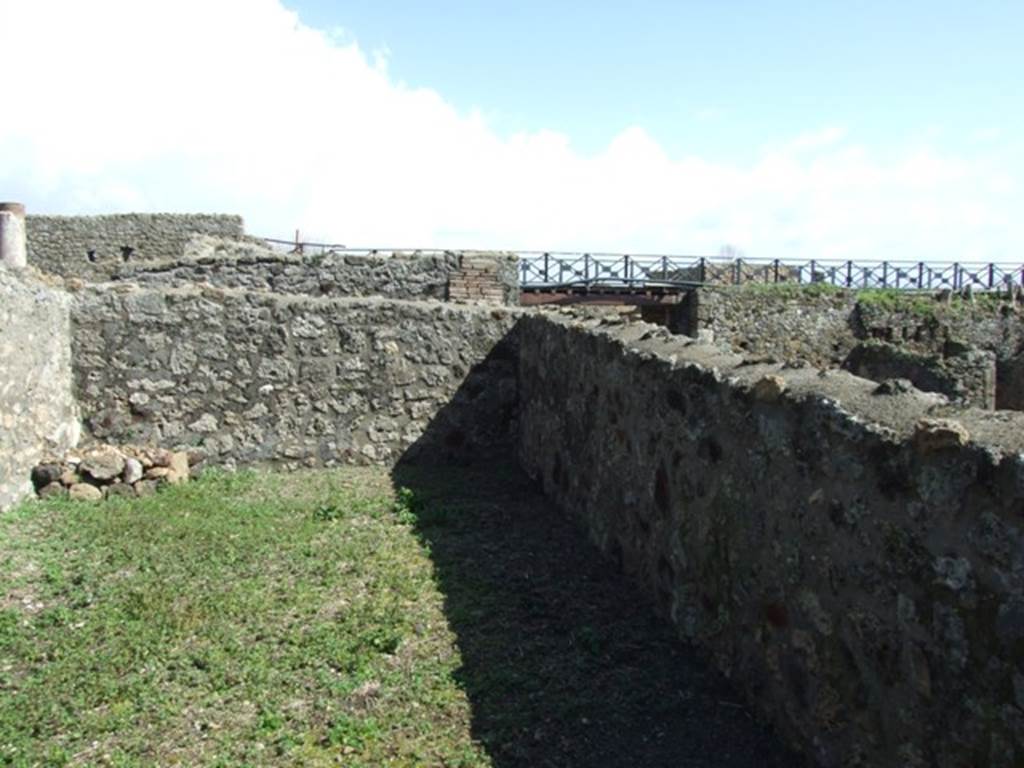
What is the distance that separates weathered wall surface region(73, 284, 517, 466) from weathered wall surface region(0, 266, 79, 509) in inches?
9.5

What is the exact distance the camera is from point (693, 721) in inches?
139

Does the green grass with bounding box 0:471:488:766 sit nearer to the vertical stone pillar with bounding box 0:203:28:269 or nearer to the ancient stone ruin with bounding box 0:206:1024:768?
the ancient stone ruin with bounding box 0:206:1024:768

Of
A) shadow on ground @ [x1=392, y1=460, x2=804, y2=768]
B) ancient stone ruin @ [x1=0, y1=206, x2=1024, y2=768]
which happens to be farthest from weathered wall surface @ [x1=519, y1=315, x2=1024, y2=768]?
shadow on ground @ [x1=392, y1=460, x2=804, y2=768]

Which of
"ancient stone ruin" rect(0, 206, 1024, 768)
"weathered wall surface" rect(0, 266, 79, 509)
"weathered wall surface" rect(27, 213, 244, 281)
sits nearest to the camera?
"ancient stone ruin" rect(0, 206, 1024, 768)

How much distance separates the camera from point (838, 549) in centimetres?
300

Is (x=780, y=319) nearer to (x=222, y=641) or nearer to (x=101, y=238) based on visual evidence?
(x=101, y=238)

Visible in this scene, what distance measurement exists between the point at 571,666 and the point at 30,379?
15.6 ft

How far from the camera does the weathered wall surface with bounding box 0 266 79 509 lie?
6293mm

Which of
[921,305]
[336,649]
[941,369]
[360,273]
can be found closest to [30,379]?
[336,649]

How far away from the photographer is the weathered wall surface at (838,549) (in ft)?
7.66

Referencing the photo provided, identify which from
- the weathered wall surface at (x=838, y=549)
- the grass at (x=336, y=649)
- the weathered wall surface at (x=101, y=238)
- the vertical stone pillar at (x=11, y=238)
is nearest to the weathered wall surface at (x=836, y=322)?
the weathered wall surface at (x=101, y=238)

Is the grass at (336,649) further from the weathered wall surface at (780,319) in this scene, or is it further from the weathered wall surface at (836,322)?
the weathered wall surface at (836,322)

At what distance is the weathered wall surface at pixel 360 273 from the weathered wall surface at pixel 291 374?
165 centimetres

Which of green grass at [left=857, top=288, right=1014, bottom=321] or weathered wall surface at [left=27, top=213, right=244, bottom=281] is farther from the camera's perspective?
weathered wall surface at [left=27, top=213, right=244, bottom=281]
